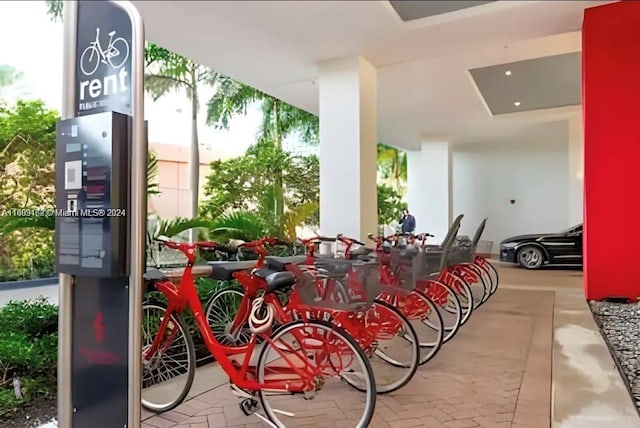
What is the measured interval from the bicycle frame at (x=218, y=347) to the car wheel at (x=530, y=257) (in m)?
7.71

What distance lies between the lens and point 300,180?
699cm

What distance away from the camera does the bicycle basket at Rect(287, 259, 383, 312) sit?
7.73 ft

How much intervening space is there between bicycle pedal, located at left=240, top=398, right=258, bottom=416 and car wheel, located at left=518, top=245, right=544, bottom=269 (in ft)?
25.4

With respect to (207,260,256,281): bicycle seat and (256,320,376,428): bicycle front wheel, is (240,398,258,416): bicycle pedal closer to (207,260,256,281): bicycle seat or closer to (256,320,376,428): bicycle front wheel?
(256,320,376,428): bicycle front wheel

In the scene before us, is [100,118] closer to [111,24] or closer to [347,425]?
[111,24]

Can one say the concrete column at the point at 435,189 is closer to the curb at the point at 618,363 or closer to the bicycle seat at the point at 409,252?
the curb at the point at 618,363

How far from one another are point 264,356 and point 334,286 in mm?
525

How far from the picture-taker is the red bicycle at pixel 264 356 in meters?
2.09

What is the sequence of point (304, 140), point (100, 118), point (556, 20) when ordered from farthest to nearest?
point (304, 140) → point (556, 20) → point (100, 118)

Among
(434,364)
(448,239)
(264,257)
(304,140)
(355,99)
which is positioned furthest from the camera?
(304,140)

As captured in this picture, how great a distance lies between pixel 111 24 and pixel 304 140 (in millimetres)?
5975

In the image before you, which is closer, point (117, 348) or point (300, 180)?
point (117, 348)

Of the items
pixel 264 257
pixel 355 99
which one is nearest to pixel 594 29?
pixel 355 99

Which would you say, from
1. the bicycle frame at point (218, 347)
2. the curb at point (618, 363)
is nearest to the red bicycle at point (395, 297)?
the bicycle frame at point (218, 347)
